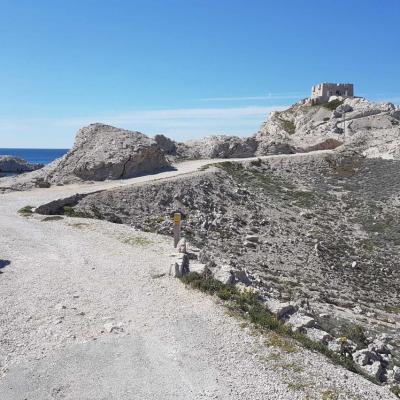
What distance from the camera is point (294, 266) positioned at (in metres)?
24.0

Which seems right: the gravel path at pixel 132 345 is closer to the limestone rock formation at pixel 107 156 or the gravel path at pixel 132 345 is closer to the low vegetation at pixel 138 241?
the low vegetation at pixel 138 241

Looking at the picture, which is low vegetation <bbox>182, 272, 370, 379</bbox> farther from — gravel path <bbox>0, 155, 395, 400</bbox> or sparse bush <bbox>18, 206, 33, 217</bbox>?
sparse bush <bbox>18, 206, 33, 217</bbox>

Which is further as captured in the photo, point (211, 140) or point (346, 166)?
point (211, 140)

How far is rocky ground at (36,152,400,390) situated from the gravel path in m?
2.21

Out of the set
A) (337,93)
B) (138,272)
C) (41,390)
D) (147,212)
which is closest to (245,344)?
(41,390)

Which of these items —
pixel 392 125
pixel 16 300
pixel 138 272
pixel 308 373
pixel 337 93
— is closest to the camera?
pixel 308 373

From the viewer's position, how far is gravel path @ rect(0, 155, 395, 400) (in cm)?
923

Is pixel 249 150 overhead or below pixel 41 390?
overhead

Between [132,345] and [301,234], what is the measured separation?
20934 mm

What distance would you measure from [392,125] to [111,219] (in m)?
51.0

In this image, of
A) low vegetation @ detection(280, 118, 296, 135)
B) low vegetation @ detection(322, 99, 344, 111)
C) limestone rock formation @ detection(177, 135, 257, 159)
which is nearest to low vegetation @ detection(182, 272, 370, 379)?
limestone rock formation @ detection(177, 135, 257, 159)

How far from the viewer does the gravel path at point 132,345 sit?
30.3 feet

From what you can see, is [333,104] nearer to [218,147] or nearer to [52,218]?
[218,147]

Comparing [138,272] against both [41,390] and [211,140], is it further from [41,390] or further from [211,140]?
[211,140]
